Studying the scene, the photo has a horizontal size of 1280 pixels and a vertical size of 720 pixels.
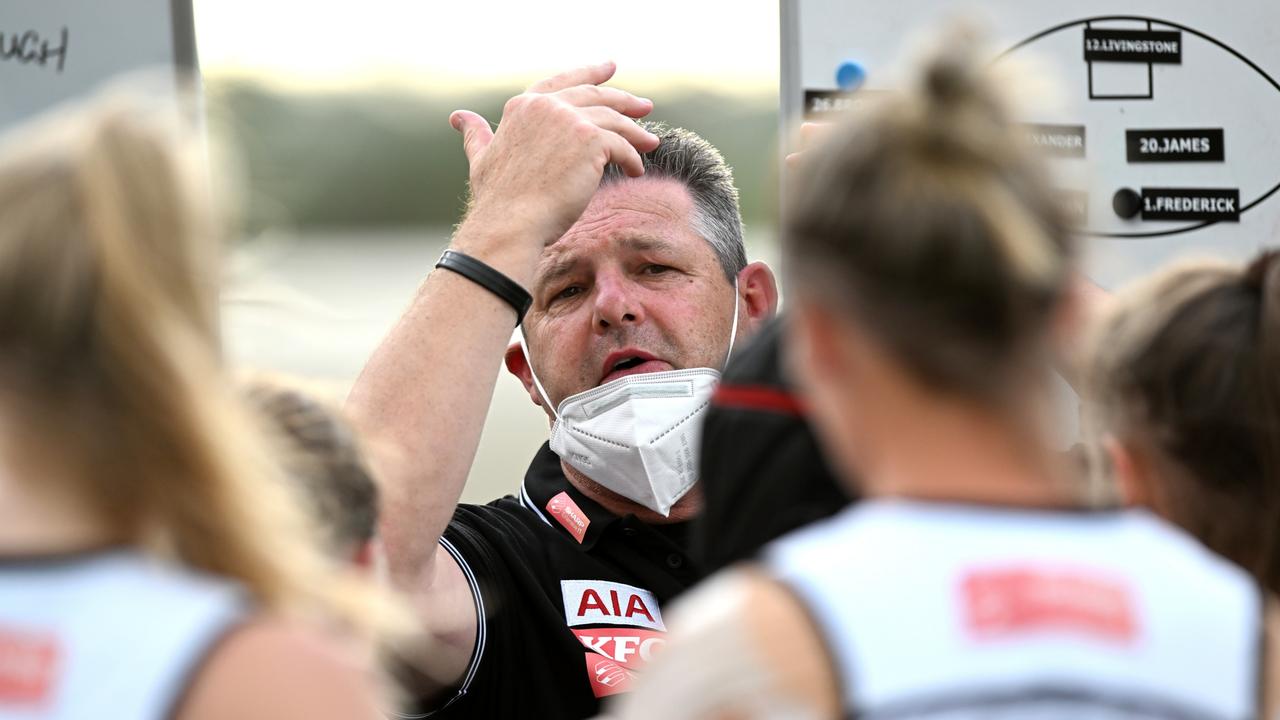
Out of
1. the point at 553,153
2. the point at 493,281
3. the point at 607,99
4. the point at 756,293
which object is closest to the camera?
the point at 493,281

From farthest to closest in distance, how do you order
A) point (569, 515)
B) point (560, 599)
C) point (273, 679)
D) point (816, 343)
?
point (569, 515) < point (560, 599) < point (816, 343) < point (273, 679)

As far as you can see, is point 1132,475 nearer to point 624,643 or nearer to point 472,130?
point 624,643

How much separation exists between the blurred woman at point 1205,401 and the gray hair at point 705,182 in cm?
148

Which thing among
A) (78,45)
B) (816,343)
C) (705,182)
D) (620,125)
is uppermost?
(78,45)

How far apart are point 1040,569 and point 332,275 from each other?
14.8ft

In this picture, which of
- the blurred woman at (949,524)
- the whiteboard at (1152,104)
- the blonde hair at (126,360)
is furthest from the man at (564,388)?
the blurred woman at (949,524)

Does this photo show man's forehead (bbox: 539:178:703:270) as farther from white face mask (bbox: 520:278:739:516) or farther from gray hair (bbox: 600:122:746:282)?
white face mask (bbox: 520:278:739:516)

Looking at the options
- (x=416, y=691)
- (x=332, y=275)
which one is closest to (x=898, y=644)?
(x=416, y=691)

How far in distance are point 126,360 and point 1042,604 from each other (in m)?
0.66

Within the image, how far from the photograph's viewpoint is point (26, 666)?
38.7 inches

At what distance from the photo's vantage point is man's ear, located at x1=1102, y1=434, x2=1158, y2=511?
4.74 feet

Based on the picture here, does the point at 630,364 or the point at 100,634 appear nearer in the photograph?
the point at 100,634

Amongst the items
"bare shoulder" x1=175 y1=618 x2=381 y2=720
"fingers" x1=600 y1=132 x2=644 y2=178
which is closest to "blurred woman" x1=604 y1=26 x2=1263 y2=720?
"bare shoulder" x1=175 y1=618 x2=381 y2=720

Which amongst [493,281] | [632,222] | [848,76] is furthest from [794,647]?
[632,222]
